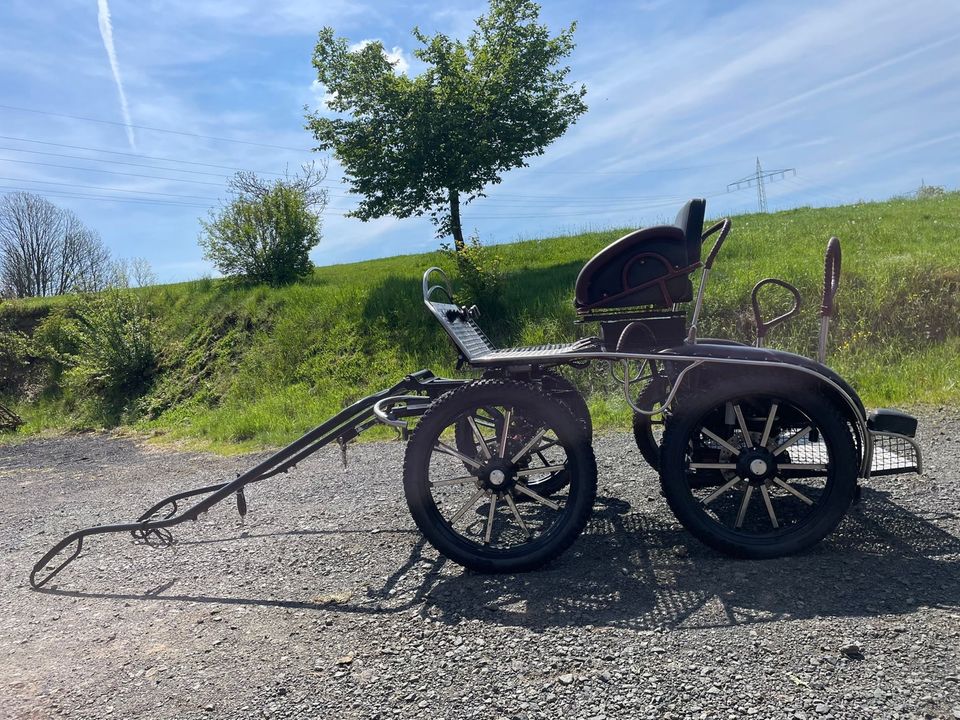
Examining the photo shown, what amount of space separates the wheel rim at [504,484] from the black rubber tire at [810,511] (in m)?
0.50

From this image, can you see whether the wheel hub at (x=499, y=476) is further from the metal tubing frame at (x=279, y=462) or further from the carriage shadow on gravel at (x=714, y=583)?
the metal tubing frame at (x=279, y=462)

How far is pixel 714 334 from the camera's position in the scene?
34.3ft

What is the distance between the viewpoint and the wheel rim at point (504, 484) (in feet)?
11.1

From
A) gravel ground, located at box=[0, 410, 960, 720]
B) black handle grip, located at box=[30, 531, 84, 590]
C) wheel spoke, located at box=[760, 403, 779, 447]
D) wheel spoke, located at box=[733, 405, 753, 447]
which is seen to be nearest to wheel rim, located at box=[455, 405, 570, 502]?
gravel ground, located at box=[0, 410, 960, 720]

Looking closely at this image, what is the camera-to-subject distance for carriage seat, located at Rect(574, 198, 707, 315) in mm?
3502

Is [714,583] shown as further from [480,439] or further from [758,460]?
[480,439]

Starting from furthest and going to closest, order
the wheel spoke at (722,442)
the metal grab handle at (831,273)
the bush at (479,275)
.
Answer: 1. the bush at (479,275)
2. the metal grab handle at (831,273)
3. the wheel spoke at (722,442)

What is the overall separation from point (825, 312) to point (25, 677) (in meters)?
4.17

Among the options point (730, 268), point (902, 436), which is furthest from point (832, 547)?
point (730, 268)

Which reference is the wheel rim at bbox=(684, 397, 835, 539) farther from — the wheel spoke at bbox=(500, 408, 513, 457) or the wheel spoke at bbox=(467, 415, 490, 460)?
the wheel spoke at bbox=(467, 415, 490, 460)

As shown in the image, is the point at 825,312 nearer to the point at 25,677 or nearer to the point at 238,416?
the point at 25,677

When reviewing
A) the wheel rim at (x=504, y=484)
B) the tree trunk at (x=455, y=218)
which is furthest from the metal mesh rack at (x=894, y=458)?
the tree trunk at (x=455, y=218)

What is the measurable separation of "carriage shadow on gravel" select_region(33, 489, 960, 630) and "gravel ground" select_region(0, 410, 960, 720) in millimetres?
12

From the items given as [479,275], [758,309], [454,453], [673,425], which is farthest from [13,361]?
[673,425]
